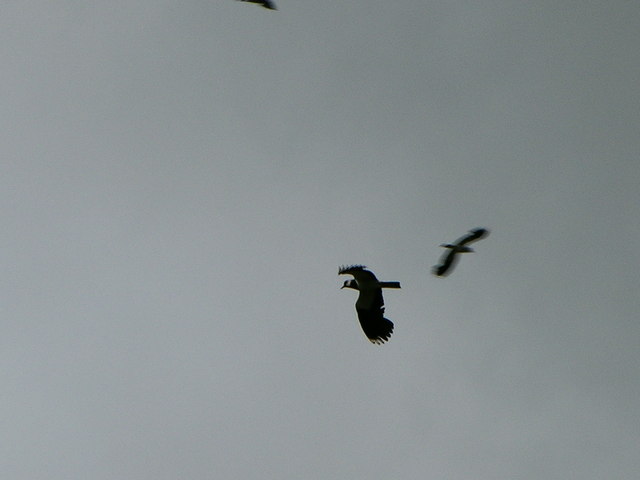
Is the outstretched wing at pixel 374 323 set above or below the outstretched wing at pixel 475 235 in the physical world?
below

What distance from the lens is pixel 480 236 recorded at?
1197 inches

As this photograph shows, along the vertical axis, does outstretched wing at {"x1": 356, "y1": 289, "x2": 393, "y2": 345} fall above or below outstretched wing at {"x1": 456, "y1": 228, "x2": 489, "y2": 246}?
below

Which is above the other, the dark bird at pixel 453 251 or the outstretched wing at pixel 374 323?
the dark bird at pixel 453 251

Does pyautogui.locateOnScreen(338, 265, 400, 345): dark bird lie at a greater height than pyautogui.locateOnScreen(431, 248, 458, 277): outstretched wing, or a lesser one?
lesser

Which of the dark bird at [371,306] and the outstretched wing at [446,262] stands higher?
the outstretched wing at [446,262]

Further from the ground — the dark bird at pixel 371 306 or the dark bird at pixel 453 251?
the dark bird at pixel 453 251

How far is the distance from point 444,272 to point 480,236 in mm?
2092

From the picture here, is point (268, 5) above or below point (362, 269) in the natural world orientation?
above

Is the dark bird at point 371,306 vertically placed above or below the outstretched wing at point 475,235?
below

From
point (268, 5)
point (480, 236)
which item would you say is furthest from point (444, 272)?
point (268, 5)

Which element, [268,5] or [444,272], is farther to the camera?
[444,272]

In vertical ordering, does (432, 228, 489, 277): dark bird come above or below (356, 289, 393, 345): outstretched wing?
above

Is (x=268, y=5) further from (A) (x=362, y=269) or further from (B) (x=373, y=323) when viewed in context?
(B) (x=373, y=323)

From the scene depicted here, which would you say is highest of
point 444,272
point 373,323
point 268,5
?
point 268,5
